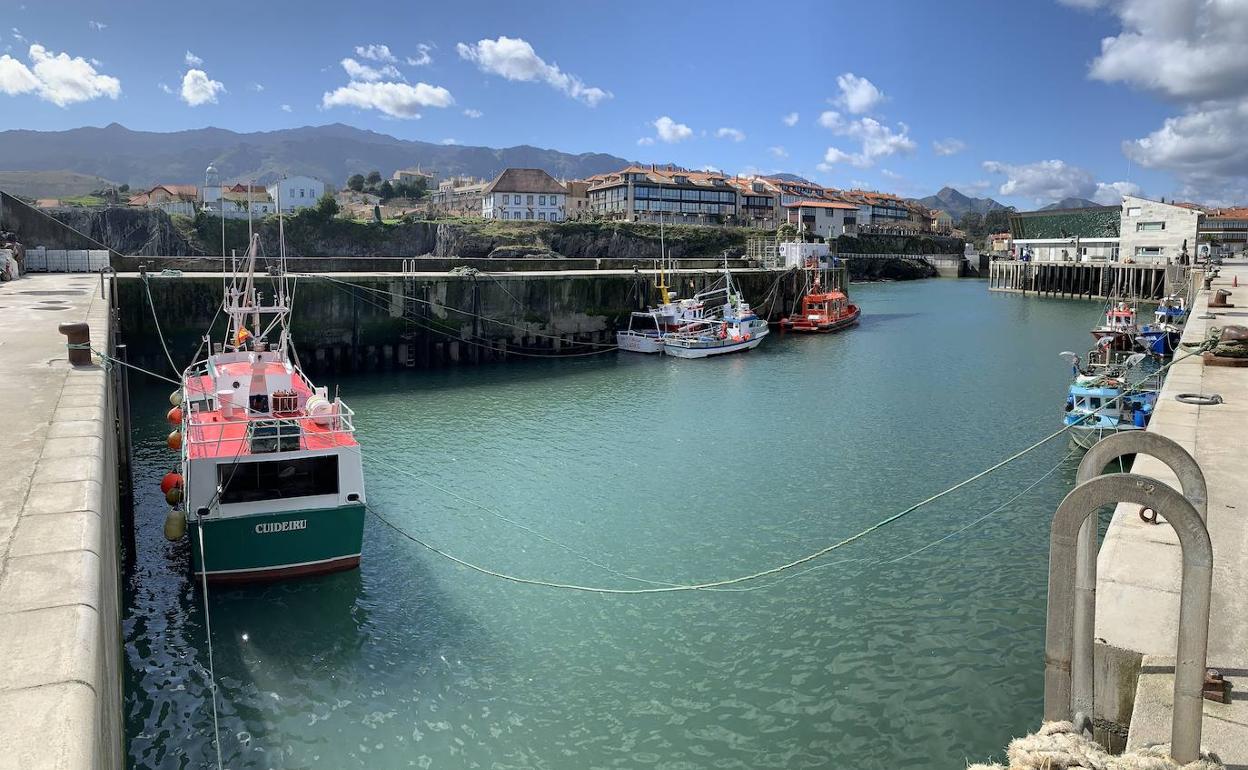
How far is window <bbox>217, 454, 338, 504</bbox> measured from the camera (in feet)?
42.8

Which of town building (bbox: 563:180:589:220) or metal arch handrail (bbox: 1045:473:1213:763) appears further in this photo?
town building (bbox: 563:180:589:220)

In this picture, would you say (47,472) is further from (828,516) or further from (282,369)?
(828,516)

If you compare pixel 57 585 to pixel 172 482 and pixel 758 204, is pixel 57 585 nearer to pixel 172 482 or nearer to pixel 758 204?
pixel 172 482

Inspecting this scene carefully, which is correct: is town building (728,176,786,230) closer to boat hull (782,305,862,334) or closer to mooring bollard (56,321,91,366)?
boat hull (782,305,862,334)

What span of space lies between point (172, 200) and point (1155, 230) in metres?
111

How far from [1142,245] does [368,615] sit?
96087mm

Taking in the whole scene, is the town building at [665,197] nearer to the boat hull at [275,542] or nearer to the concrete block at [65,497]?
the boat hull at [275,542]

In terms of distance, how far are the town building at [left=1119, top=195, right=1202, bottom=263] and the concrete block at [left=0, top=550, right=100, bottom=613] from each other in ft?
303

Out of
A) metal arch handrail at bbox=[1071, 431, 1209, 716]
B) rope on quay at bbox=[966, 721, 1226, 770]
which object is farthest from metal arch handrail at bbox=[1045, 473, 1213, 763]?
metal arch handrail at bbox=[1071, 431, 1209, 716]

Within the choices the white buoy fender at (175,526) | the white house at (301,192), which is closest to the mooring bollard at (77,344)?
the white buoy fender at (175,526)

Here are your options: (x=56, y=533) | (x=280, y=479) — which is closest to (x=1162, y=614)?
(x=56, y=533)

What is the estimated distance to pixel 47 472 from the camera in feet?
28.6

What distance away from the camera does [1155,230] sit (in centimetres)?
8562

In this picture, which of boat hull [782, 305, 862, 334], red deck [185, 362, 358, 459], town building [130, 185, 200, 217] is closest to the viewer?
red deck [185, 362, 358, 459]
